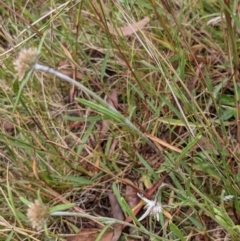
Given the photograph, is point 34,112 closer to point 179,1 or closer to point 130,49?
point 130,49

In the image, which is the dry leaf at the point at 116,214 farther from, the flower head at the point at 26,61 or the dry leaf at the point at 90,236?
the flower head at the point at 26,61

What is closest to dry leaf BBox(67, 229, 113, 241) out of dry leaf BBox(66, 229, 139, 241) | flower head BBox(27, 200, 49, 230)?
dry leaf BBox(66, 229, 139, 241)

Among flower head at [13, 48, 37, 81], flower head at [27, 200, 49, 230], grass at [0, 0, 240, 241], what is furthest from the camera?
grass at [0, 0, 240, 241]

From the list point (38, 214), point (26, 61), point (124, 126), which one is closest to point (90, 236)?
point (124, 126)

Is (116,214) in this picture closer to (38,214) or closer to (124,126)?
(124,126)

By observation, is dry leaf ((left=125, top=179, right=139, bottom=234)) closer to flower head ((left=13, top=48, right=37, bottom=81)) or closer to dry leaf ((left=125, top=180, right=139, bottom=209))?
dry leaf ((left=125, top=180, right=139, bottom=209))

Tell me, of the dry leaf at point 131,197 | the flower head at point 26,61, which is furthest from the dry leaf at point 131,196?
the flower head at point 26,61
